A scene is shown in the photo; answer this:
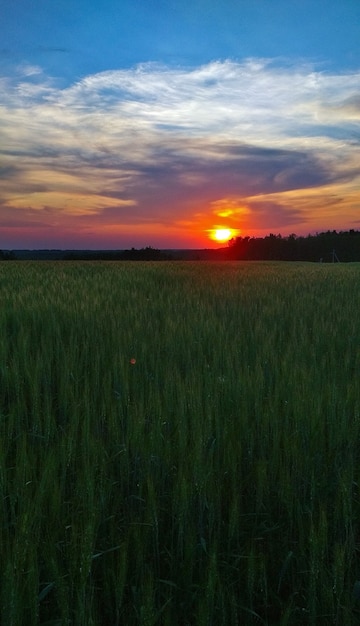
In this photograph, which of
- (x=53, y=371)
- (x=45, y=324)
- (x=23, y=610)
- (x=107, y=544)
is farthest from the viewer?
(x=45, y=324)

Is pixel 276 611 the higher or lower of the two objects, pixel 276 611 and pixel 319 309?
the lower

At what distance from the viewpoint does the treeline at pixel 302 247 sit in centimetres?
5644

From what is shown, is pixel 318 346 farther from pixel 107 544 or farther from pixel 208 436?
pixel 107 544

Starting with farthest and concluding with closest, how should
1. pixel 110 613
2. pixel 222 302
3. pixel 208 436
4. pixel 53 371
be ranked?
pixel 222 302 < pixel 53 371 < pixel 208 436 < pixel 110 613

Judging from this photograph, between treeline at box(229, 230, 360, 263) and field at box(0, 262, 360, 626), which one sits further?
treeline at box(229, 230, 360, 263)

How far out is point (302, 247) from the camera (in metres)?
59.6

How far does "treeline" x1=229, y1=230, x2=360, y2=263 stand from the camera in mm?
56438

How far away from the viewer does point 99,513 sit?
1565 millimetres

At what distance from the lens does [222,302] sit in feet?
20.5

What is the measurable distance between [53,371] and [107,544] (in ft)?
5.97

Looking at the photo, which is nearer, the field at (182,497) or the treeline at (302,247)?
the field at (182,497)

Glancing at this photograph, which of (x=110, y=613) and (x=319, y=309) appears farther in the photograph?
(x=319, y=309)

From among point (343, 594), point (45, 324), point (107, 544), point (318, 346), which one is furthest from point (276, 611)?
point (45, 324)

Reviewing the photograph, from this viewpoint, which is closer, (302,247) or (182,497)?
(182,497)
